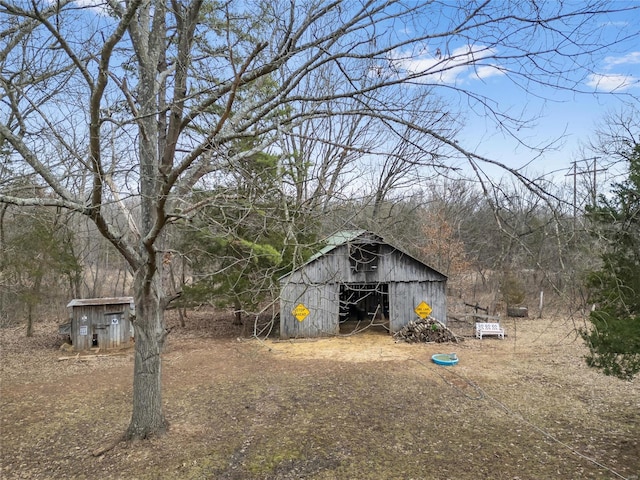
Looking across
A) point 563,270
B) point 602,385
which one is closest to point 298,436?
point 563,270

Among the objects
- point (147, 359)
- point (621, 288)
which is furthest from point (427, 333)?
point (147, 359)

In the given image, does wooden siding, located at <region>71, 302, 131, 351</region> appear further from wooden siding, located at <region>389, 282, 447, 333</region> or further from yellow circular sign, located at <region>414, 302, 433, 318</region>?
yellow circular sign, located at <region>414, 302, 433, 318</region>

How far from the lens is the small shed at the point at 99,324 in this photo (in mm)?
12820

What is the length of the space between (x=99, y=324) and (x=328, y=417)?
9040 mm

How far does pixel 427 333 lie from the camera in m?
14.5

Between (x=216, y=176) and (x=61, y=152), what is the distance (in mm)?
2686

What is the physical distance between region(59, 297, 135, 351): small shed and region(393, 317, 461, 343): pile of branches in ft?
30.5

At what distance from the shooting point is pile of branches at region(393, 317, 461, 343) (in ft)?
47.2

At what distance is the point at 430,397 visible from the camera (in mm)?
8703

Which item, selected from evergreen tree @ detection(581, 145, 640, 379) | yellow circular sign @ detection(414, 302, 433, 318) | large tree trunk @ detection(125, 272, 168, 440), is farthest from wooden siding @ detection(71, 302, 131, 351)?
evergreen tree @ detection(581, 145, 640, 379)

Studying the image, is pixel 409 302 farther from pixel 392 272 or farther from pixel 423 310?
pixel 392 272

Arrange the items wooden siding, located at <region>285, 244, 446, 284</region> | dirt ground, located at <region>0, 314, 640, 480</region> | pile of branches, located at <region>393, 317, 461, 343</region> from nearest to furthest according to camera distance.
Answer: dirt ground, located at <region>0, 314, 640, 480</region> → pile of branches, located at <region>393, 317, 461, 343</region> → wooden siding, located at <region>285, 244, 446, 284</region>

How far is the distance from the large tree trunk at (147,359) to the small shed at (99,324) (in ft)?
25.3

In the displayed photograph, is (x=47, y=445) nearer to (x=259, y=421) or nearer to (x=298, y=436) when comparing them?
(x=259, y=421)
